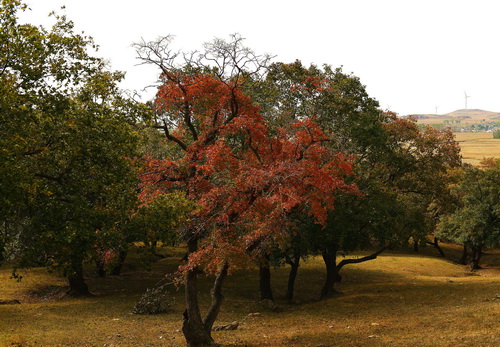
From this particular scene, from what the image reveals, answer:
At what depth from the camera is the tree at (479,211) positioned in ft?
178

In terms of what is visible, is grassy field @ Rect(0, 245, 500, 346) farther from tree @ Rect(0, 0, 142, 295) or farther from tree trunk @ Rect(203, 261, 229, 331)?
tree @ Rect(0, 0, 142, 295)

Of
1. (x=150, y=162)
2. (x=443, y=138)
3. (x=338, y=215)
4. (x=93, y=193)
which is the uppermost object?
(x=443, y=138)

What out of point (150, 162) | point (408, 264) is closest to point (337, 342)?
point (150, 162)

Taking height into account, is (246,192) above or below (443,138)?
below

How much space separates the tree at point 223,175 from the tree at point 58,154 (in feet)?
8.28

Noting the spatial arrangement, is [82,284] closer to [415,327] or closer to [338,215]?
[338,215]

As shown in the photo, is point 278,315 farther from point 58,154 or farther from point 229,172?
point 58,154

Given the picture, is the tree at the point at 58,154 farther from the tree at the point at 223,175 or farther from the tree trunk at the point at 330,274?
the tree trunk at the point at 330,274

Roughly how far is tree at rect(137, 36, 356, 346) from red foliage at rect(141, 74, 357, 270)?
4cm

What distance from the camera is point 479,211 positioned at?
5484cm

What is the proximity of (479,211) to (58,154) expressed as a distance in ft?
168

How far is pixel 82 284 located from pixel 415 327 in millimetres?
25189

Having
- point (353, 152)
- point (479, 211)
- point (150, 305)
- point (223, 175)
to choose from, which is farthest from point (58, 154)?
point (479, 211)

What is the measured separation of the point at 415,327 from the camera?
71.6 feet
